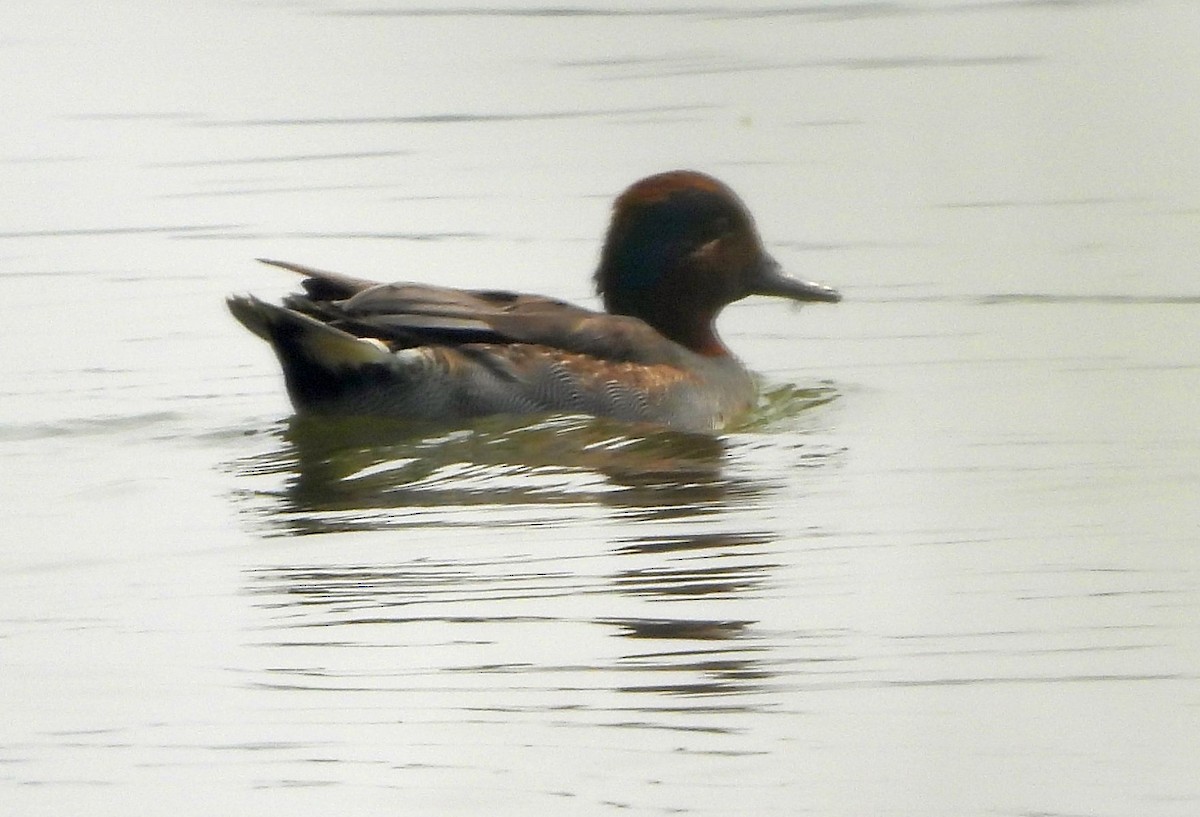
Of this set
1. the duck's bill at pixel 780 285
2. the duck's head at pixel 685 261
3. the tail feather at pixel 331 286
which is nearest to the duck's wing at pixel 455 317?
the tail feather at pixel 331 286

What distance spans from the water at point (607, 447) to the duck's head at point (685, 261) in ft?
1.13

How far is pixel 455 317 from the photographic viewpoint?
855 cm

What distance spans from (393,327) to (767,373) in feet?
5.86

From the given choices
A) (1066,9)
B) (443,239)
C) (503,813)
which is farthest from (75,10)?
(503,813)

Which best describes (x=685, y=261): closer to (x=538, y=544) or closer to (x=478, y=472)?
(x=478, y=472)

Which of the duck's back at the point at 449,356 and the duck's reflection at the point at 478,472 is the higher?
the duck's back at the point at 449,356

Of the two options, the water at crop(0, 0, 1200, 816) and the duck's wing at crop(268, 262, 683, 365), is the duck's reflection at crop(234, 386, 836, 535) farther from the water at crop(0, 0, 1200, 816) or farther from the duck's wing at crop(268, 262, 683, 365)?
the duck's wing at crop(268, 262, 683, 365)

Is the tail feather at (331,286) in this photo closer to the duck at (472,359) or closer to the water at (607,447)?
the duck at (472,359)

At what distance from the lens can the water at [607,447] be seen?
5383mm

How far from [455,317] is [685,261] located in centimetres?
126

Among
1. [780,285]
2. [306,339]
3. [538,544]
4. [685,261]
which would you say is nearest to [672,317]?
[685,261]

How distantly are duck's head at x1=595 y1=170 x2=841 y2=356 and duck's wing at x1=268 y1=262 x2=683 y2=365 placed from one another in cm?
58

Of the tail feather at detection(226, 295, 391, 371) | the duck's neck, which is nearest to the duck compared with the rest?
the tail feather at detection(226, 295, 391, 371)

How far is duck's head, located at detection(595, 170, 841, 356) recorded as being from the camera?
30.7ft
